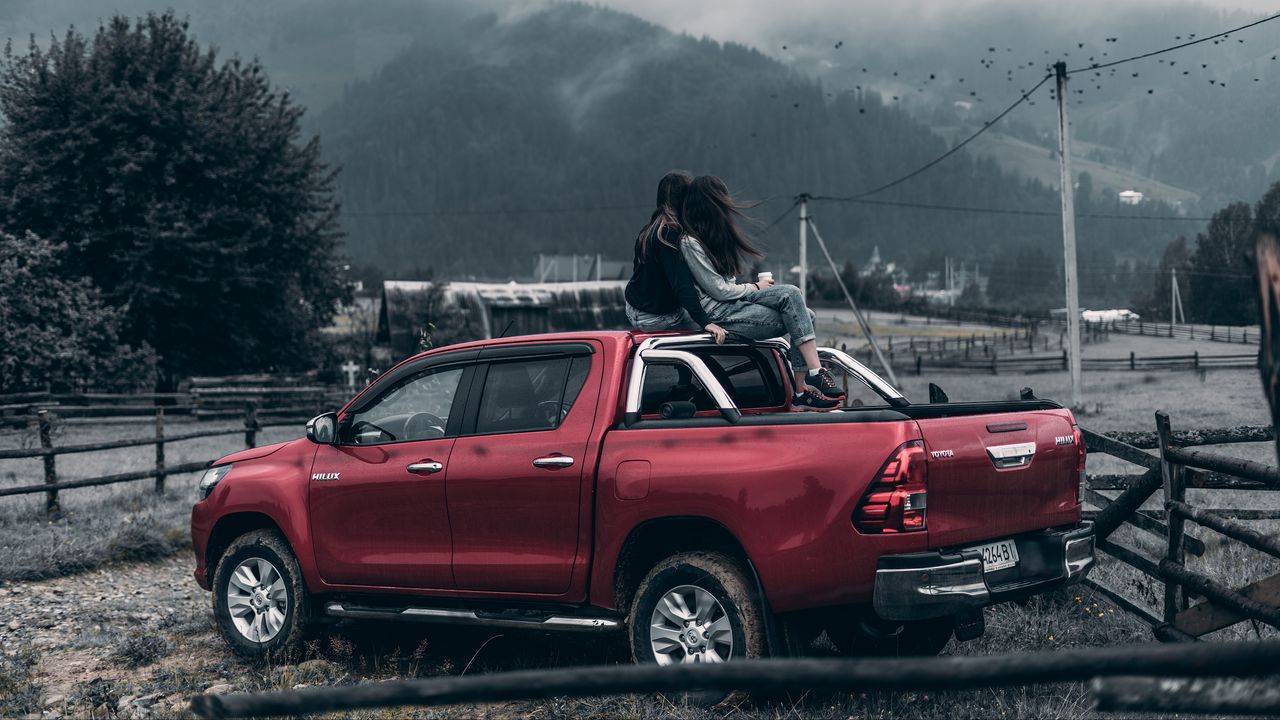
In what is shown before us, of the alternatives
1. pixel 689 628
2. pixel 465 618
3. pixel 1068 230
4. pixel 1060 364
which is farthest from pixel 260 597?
pixel 1060 364

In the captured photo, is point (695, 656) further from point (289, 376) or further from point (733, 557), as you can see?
point (289, 376)

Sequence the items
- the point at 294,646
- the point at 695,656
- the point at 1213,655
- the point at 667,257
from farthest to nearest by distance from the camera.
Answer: the point at 294,646, the point at 667,257, the point at 695,656, the point at 1213,655

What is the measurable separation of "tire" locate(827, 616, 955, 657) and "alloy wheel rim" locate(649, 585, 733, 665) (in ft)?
2.44

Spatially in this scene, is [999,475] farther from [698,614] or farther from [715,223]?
[715,223]

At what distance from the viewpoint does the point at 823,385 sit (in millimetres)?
5871

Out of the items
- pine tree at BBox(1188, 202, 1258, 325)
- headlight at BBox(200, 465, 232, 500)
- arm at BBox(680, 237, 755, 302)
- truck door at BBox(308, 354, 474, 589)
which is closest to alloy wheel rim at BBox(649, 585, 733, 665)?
truck door at BBox(308, 354, 474, 589)

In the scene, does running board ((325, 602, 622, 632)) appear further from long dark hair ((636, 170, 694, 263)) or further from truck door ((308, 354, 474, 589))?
long dark hair ((636, 170, 694, 263))

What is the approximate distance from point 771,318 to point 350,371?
35356 mm

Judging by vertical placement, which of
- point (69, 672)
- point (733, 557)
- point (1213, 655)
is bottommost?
point (69, 672)

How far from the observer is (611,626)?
5.43 m

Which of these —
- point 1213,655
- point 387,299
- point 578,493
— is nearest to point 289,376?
point 387,299

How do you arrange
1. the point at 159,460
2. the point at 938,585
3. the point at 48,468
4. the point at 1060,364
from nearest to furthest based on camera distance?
the point at 938,585 → the point at 48,468 → the point at 159,460 → the point at 1060,364

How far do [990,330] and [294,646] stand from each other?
3406 inches

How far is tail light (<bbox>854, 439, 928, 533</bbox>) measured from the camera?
467 cm
